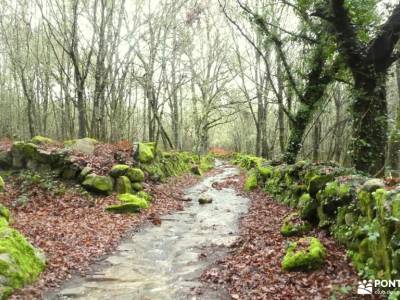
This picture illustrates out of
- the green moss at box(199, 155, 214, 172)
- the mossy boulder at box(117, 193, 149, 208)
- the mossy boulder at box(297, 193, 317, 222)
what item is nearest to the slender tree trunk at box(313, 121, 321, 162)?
the green moss at box(199, 155, 214, 172)

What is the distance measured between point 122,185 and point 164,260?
239 inches

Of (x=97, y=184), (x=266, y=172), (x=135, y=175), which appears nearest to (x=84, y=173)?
(x=97, y=184)

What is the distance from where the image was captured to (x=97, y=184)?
1341cm

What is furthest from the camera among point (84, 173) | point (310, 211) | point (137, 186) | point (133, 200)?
point (137, 186)

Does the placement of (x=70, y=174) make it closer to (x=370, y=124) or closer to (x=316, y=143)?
(x=370, y=124)

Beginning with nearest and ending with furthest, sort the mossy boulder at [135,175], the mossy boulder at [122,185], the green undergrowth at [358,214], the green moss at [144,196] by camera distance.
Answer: the green undergrowth at [358,214] < the mossy boulder at [122,185] < the green moss at [144,196] < the mossy boulder at [135,175]

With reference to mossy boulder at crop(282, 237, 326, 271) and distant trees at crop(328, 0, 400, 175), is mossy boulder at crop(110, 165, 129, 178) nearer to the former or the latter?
distant trees at crop(328, 0, 400, 175)

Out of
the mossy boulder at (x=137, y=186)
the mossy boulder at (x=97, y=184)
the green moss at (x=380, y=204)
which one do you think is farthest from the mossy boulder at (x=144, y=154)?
the green moss at (x=380, y=204)

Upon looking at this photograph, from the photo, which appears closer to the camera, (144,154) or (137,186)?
(137,186)

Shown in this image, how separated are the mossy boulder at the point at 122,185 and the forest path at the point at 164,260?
220cm

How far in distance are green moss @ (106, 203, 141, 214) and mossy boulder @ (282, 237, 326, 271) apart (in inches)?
258

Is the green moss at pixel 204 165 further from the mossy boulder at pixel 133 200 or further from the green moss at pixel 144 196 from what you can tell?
the mossy boulder at pixel 133 200

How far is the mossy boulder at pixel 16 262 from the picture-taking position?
20.9 feet

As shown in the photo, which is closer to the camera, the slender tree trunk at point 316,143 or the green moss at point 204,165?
the slender tree trunk at point 316,143
